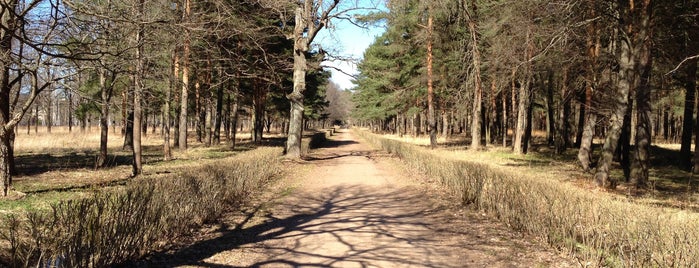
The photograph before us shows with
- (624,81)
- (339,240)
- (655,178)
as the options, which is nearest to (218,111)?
(624,81)

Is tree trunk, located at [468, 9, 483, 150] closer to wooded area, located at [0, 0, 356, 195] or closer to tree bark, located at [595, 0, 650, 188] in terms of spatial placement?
wooded area, located at [0, 0, 356, 195]

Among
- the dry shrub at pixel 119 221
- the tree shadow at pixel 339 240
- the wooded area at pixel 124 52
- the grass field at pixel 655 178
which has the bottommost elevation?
the tree shadow at pixel 339 240

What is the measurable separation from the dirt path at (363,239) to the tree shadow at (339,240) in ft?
0.04

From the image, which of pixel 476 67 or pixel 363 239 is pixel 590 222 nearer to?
pixel 363 239

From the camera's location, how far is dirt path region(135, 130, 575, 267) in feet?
16.9

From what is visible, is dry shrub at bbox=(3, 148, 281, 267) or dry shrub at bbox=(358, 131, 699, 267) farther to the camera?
dry shrub at bbox=(358, 131, 699, 267)

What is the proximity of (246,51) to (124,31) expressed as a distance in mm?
18757

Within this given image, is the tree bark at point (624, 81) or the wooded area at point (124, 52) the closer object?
the wooded area at point (124, 52)

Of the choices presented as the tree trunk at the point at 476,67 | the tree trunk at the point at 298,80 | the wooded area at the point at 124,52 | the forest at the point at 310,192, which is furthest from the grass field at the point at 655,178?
the wooded area at the point at 124,52

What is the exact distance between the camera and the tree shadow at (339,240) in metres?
5.14

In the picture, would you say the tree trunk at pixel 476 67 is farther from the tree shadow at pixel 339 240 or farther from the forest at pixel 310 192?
the tree shadow at pixel 339 240

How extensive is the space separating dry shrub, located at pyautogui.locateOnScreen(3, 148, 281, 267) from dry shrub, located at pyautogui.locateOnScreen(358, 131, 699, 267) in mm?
4939

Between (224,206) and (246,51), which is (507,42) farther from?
(246,51)

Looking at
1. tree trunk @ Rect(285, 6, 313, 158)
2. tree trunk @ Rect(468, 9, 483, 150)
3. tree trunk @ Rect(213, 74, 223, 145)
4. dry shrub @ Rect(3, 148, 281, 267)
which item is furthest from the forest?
tree trunk @ Rect(213, 74, 223, 145)
